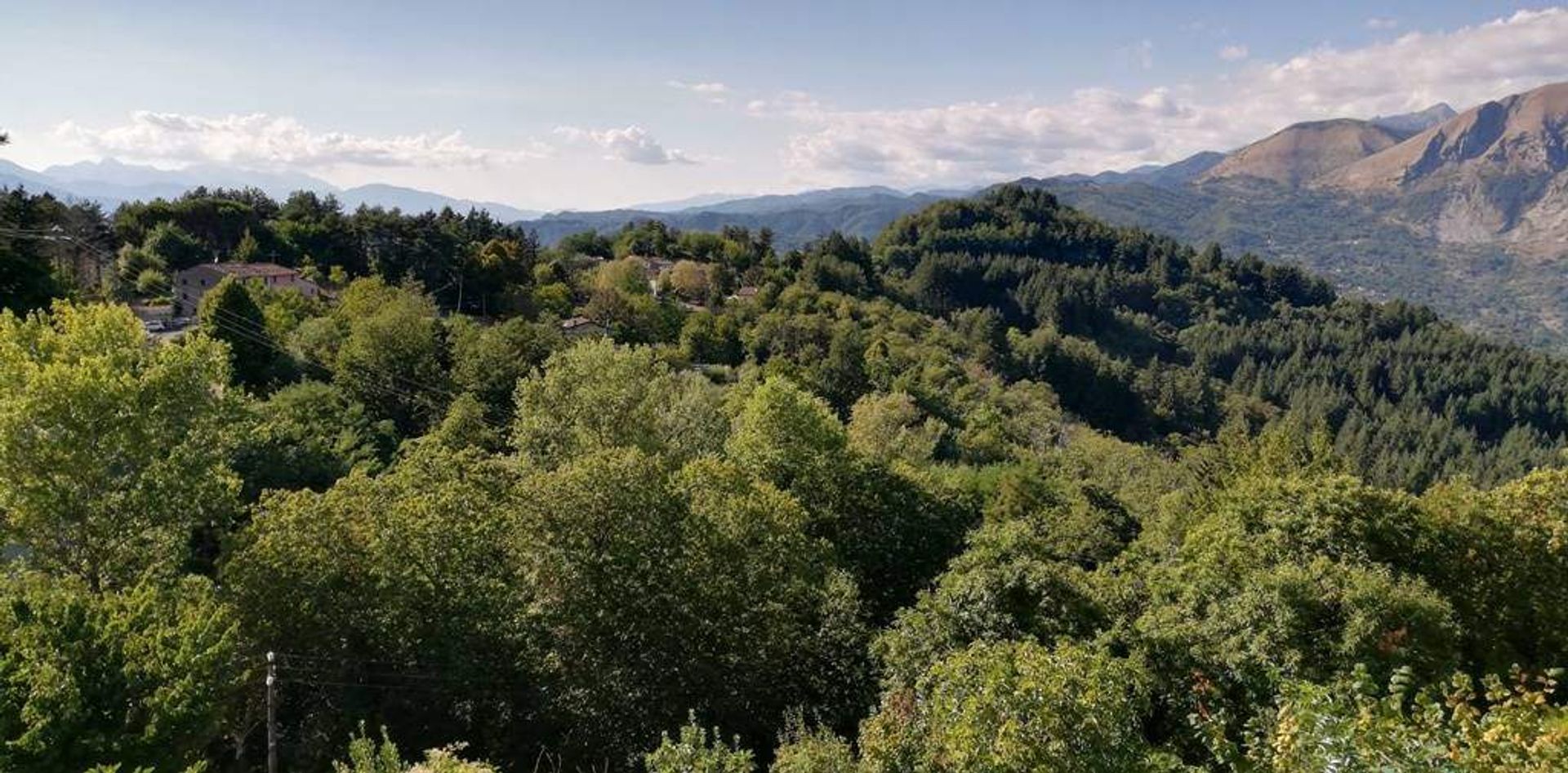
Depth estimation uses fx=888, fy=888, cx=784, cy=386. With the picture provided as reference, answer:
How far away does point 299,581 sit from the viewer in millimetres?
16609

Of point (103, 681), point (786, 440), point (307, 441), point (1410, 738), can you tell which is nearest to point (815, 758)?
point (1410, 738)

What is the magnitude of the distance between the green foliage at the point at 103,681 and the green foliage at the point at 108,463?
352cm

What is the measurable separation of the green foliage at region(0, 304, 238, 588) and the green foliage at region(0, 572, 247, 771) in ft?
11.6

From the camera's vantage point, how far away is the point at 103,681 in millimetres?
12688

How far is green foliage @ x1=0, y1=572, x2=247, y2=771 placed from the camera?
11.9 m

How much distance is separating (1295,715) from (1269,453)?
29988mm

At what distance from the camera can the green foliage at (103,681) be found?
1191 centimetres

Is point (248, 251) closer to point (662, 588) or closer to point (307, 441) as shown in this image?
point (307, 441)

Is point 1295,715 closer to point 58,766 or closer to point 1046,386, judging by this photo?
point 58,766

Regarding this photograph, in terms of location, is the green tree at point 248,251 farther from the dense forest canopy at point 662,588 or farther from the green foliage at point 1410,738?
the green foliage at point 1410,738

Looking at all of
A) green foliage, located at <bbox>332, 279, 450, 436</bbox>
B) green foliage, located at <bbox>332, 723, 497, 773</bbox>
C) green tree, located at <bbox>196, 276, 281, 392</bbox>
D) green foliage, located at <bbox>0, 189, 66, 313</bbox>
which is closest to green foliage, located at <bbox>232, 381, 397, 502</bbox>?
green foliage, located at <bbox>332, 279, 450, 436</bbox>

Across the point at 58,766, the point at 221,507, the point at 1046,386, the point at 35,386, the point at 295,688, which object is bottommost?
the point at 1046,386

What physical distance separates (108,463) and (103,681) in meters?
7.02

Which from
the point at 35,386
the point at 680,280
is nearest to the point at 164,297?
the point at 680,280
